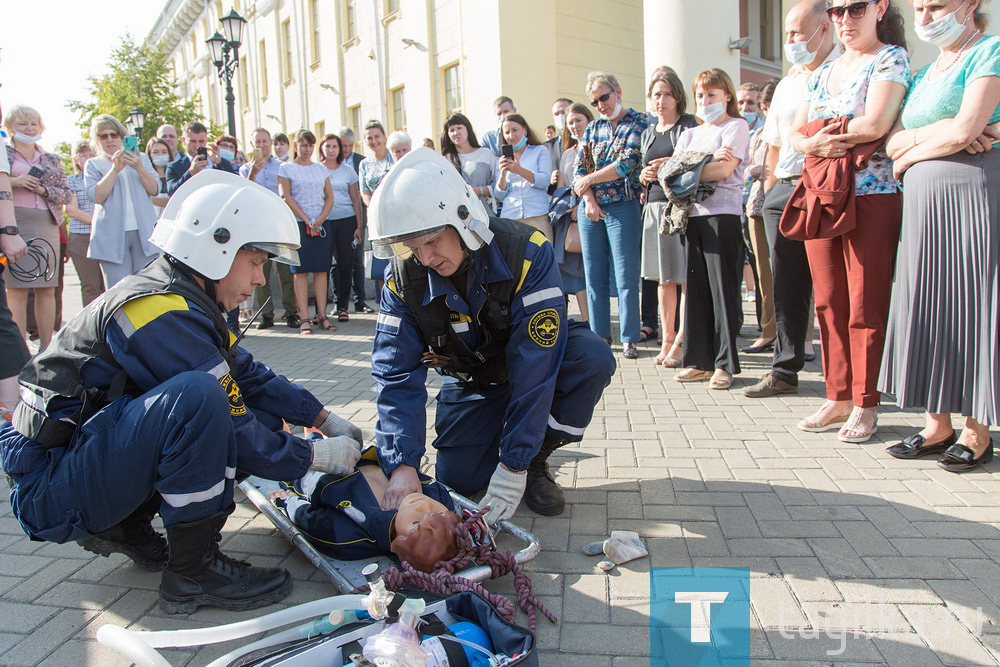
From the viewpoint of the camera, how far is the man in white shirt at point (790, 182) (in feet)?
14.5

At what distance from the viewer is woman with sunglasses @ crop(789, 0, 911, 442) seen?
11.8 feet

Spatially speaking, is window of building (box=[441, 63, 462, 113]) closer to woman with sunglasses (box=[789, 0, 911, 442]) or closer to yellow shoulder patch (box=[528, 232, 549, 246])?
woman with sunglasses (box=[789, 0, 911, 442])

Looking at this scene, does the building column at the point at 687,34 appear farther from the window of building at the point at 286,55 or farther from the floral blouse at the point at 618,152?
the window of building at the point at 286,55

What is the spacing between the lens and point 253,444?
2.50m

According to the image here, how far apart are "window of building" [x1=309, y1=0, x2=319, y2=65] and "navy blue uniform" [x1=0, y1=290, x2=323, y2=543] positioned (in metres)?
21.4

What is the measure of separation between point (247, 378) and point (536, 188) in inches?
179

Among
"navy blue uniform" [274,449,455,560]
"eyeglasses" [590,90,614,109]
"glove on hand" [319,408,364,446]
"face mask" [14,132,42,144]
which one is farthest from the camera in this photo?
"face mask" [14,132,42,144]

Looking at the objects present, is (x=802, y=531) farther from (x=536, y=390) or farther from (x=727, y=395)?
(x=727, y=395)

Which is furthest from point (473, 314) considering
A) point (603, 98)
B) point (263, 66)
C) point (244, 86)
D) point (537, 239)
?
point (244, 86)

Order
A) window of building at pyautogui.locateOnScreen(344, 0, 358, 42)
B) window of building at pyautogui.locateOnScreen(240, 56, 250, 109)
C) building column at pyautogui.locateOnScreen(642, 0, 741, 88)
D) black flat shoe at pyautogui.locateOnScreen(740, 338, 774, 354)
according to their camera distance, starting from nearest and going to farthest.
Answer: black flat shoe at pyautogui.locateOnScreen(740, 338, 774, 354) → building column at pyautogui.locateOnScreen(642, 0, 741, 88) → window of building at pyautogui.locateOnScreen(344, 0, 358, 42) → window of building at pyautogui.locateOnScreen(240, 56, 250, 109)

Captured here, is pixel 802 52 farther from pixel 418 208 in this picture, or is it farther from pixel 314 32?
pixel 314 32

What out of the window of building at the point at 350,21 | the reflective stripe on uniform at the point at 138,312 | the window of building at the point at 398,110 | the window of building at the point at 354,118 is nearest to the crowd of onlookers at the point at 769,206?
the reflective stripe on uniform at the point at 138,312

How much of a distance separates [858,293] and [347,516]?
2828 mm

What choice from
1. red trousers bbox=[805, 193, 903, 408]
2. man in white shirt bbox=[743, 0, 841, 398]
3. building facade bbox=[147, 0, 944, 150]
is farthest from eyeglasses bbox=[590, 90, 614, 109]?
building facade bbox=[147, 0, 944, 150]
